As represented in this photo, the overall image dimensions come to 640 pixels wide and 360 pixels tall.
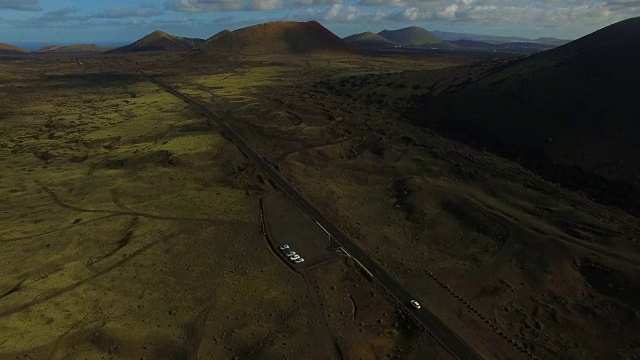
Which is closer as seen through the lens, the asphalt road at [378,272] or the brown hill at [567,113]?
the asphalt road at [378,272]

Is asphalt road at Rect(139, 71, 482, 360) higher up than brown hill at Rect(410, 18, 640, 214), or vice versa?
brown hill at Rect(410, 18, 640, 214)

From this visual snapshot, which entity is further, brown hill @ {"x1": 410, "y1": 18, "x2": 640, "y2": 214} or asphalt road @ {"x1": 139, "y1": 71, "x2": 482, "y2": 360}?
brown hill @ {"x1": 410, "y1": 18, "x2": 640, "y2": 214}

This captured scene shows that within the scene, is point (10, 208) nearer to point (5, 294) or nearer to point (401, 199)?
point (5, 294)

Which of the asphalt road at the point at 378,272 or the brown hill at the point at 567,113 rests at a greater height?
the brown hill at the point at 567,113

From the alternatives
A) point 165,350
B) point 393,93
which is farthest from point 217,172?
point 393,93
